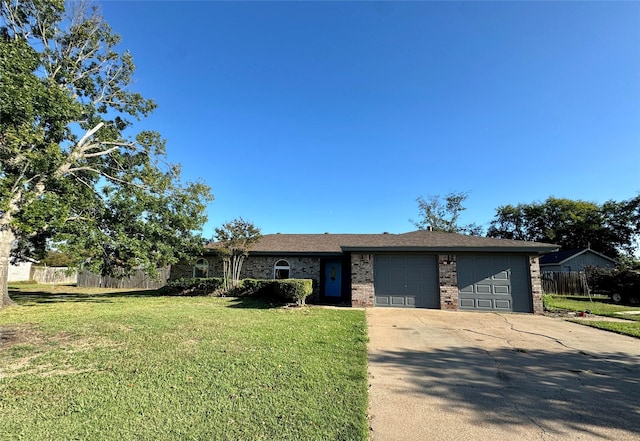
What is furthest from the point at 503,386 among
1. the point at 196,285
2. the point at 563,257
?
the point at 563,257

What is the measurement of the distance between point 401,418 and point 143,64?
18344 millimetres

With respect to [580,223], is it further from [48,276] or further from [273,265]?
[48,276]

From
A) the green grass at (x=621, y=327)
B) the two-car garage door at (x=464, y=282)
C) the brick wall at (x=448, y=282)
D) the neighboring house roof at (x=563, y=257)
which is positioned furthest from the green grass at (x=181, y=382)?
the neighboring house roof at (x=563, y=257)

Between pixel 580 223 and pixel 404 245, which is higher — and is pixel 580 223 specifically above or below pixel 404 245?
above

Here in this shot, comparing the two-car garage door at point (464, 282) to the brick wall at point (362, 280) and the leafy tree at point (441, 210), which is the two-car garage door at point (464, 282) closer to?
the brick wall at point (362, 280)

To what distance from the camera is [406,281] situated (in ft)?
39.8

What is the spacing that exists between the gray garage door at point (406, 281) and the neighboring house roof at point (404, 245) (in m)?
0.62

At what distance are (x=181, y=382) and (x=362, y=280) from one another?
9.27 m

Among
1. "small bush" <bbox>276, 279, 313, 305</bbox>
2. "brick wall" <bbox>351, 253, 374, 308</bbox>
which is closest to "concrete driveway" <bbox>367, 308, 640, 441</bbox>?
"small bush" <bbox>276, 279, 313, 305</bbox>

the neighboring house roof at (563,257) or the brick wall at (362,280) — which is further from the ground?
the neighboring house roof at (563,257)

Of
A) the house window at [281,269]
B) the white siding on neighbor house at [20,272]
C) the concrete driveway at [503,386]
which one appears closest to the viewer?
the concrete driveway at [503,386]

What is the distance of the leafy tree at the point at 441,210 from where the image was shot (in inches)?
1326

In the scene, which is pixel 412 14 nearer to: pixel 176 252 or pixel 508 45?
pixel 508 45

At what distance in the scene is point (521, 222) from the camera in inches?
1646
